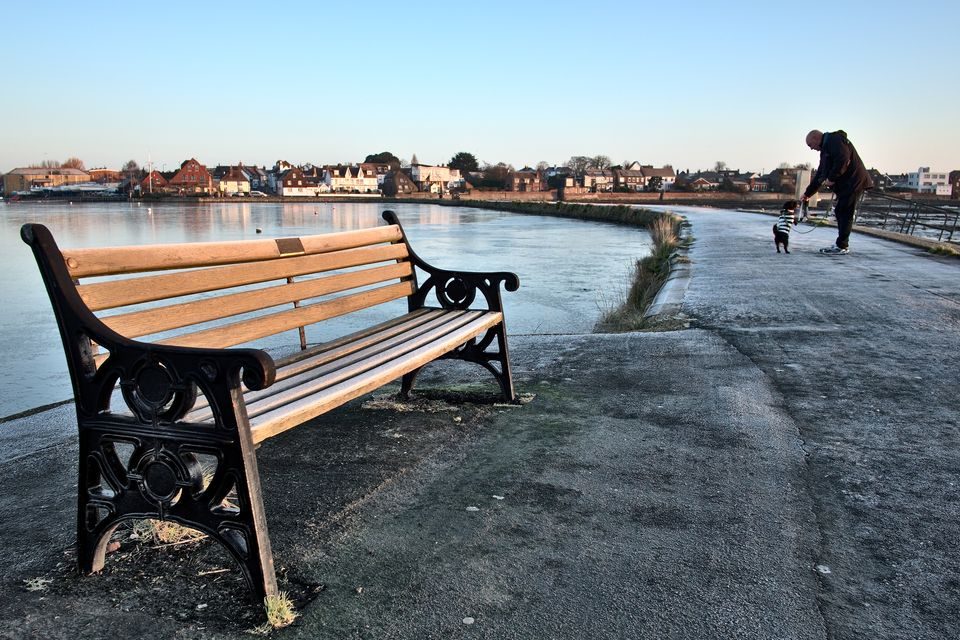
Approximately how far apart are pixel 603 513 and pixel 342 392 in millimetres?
1076

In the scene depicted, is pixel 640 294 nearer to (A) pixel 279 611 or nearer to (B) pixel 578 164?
(A) pixel 279 611

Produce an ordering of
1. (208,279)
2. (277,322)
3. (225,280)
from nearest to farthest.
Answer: (208,279)
(225,280)
(277,322)

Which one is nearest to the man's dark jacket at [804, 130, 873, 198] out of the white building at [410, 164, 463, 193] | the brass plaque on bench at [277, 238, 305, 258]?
the brass plaque on bench at [277, 238, 305, 258]

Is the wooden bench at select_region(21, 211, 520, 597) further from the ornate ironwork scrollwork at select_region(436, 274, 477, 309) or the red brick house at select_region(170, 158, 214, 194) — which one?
the red brick house at select_region(170, 158, 214, 194)

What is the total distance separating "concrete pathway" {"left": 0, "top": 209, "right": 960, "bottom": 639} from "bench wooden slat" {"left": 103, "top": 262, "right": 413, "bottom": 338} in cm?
71

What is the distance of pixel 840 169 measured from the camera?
11.5m

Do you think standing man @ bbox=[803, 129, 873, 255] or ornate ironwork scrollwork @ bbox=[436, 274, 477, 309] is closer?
ornate ironwork scrollwork @ bbox=[436, 274, 477, 309]

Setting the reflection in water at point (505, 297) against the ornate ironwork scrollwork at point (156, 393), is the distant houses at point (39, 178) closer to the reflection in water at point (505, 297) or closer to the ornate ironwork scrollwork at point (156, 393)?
the reflection in water at point (505, 297)

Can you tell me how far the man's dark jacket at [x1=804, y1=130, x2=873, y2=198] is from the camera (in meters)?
11.5

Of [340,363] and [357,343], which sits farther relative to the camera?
[357,343]

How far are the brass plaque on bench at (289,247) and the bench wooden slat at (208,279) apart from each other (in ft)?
0.09

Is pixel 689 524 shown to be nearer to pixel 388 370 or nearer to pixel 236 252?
pixel 388 370

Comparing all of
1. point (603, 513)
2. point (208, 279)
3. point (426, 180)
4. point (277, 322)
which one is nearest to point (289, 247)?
point (277, 322)

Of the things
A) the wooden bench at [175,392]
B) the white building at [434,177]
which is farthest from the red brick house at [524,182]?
the wooden bench at [175,392]
